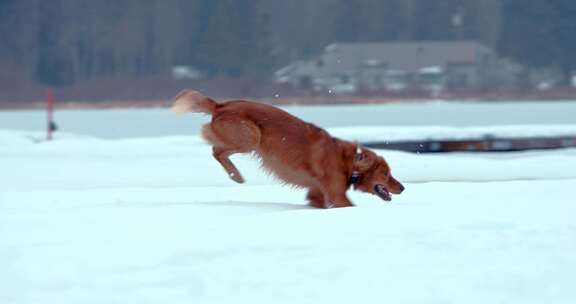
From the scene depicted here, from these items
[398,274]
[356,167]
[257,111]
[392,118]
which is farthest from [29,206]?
[392,118]

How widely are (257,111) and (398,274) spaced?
321 centimetres

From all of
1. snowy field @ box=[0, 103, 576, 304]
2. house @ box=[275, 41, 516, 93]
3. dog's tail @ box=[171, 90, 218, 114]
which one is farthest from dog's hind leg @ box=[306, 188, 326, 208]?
house @ box=[275, 41, 516, 93]

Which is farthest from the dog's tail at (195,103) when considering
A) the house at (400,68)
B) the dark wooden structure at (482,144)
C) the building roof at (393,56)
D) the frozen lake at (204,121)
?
the building roof at (393,56)

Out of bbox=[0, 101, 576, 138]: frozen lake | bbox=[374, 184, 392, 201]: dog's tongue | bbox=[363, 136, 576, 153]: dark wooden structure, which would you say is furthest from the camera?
bbox=[0, 101, 576, 138]: frozen lake

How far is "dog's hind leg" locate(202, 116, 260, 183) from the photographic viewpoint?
735cm

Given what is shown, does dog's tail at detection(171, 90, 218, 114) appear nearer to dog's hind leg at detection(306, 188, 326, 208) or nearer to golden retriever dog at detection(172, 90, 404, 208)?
golden retriever dog at detection(172, 90, 404, 208)

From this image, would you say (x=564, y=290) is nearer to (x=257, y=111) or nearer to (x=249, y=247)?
(x=249, y=247)

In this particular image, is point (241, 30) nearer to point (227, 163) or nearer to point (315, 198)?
point (227, 163)

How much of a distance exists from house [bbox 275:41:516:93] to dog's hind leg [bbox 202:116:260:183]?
36.5 metres

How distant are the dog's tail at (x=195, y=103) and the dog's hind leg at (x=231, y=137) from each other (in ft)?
0.49

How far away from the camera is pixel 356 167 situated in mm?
7180

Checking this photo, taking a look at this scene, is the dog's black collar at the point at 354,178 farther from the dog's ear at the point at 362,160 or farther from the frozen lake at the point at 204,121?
the frozen lake at the point at 204,121

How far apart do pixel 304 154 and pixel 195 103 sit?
42.2 inches

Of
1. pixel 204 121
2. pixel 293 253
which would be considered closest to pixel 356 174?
pixel 293 253
